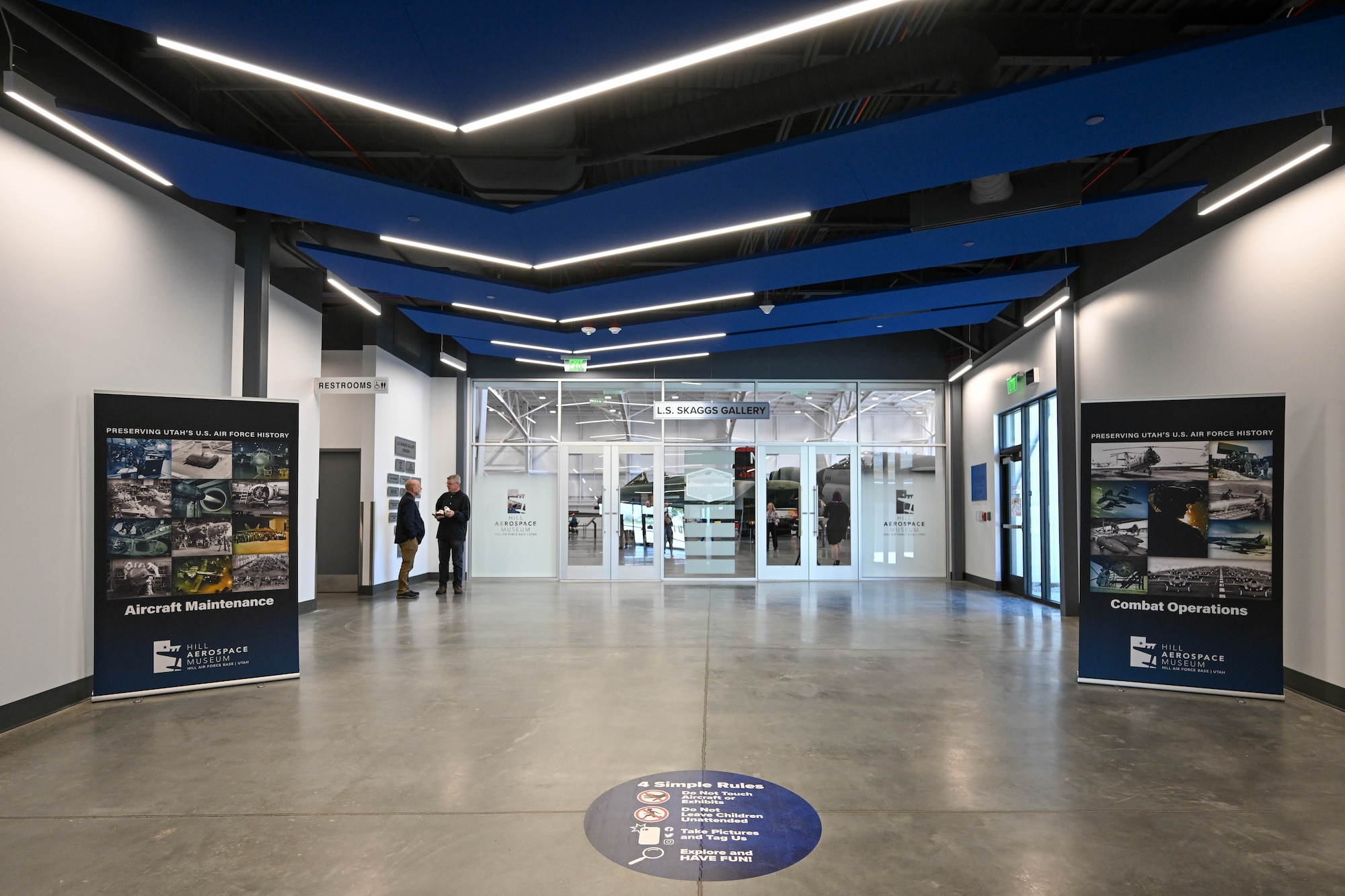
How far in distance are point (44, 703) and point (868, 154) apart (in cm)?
610

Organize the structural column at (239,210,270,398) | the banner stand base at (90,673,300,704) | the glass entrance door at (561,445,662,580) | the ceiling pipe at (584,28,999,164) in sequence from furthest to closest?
the glass entrance door at (561,445,662,580), the structural column at (239,210,270,398), the banner stand base at (90,673,300,704), the ceiling pipe at (584,28,999,164)

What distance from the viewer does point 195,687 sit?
5.12 m

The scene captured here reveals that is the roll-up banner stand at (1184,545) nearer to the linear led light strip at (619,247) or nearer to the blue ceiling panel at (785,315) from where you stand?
the linear led light strip at (619,247)

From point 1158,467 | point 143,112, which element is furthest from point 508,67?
point 1158,467

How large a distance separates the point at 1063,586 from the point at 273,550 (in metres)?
7.67

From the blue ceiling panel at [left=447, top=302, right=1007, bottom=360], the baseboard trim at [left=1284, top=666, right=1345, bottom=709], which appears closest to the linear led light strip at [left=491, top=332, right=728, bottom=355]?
the blue ceiling panel at [left=447, top=302, right=1007, bottom=360]

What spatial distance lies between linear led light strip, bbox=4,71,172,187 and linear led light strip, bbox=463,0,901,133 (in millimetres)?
2294

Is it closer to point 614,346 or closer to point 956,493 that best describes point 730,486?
point 614,346

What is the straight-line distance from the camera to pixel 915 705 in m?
4.67

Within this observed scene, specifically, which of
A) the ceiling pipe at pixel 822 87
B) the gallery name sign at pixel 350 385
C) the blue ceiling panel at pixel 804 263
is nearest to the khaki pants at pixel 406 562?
the gallery name sign at pixel 350 385

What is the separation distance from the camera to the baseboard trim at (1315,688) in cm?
469

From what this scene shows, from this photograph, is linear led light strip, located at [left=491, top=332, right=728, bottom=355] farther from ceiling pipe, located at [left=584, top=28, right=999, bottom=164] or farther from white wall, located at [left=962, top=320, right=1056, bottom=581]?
ceiling pipe, located at [left=584, top=28, right=999, bottom=164]

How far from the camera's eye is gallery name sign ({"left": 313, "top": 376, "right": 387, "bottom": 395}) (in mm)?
8438

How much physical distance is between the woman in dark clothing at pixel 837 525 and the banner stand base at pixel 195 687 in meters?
7.49
